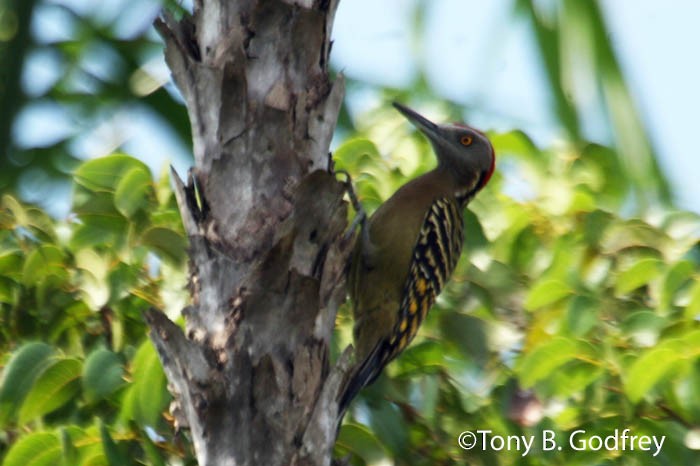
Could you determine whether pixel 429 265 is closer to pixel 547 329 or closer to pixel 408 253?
pixel 408 253

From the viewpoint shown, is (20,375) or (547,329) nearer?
(20,375)

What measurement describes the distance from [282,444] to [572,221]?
1887 mm

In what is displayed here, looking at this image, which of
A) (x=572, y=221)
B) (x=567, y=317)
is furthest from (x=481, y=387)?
(x=572, y=221)

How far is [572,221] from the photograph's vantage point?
13.9 feet

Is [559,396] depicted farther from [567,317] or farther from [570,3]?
[570,3]

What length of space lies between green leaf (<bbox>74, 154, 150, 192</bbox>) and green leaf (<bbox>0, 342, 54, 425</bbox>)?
65 cm

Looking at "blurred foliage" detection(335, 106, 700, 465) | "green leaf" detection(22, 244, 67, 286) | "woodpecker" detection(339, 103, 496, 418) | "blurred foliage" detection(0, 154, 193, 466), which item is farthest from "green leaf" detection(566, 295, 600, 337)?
"green leaf" detection(22, 244, 67, 286)

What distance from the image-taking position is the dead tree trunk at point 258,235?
2.77 m

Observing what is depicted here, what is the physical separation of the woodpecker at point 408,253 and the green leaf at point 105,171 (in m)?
1.04

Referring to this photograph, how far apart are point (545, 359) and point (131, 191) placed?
150 cm

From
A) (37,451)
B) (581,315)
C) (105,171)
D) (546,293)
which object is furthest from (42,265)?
(581,315)

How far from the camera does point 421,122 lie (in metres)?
5.02

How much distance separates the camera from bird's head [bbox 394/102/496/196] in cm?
545

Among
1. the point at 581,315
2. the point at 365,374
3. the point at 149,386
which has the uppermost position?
the point at 581,315
